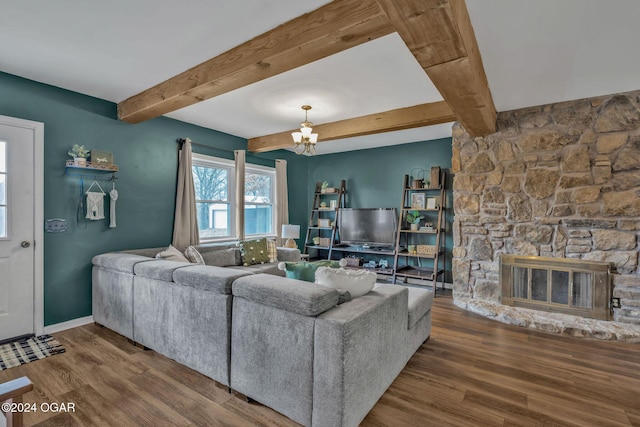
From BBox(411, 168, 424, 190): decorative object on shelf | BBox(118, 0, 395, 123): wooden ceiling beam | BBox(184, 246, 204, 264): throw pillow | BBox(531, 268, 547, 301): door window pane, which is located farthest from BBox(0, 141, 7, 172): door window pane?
BBox(531, 268, 547, 301): door window pane

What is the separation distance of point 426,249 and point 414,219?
569 mm

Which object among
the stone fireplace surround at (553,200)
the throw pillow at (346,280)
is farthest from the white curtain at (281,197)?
the throw pillow at (346,280)

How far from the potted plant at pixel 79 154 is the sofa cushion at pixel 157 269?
1.33 m

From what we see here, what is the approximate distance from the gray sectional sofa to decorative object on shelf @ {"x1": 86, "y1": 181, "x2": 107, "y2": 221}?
3.47ft

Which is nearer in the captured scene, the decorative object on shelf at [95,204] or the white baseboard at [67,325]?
the white baseboard at [67,325]

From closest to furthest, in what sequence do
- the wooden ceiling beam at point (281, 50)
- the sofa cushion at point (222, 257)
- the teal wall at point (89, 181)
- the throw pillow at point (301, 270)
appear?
the wooden ceiling beam at point (281, 50) → the throw pillow at point (301, 270) → the teal wall at point (89, 181) → the sofa cushion at point (222, 257)

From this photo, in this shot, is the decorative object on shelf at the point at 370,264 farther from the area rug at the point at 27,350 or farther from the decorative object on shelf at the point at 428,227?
the area rug at the point at 27,350

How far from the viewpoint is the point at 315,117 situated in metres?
4.24

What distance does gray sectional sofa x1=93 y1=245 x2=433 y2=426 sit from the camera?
1675 mm

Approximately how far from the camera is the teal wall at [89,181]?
10.3 feet

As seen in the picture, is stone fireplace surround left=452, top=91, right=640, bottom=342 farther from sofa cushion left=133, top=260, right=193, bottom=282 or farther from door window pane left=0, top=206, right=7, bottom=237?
door window pane left=0, top=206, right=7, bottom=237

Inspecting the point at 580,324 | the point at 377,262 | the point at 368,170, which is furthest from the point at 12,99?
the point at 580,324

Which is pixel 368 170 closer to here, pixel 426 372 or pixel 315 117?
pixel 315 117

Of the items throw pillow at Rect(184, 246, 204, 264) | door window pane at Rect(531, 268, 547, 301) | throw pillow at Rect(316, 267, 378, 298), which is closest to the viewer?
throw pillow at Rect(316, 267, 378, 298)
